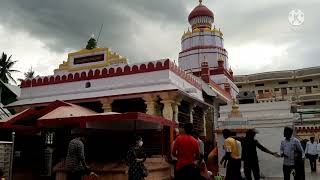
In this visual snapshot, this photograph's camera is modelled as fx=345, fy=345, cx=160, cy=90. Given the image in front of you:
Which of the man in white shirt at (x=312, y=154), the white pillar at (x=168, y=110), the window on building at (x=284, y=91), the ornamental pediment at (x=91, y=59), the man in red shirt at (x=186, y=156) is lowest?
the man in white shirt at (x=312, y=154)

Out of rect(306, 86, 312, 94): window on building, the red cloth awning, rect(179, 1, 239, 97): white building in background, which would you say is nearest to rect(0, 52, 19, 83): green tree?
rect(179, 1, 239, 97): white building in background

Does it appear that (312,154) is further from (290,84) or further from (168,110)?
(290,84)

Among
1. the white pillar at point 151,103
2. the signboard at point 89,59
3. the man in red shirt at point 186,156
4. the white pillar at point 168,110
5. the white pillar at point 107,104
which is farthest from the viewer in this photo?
the signboard at point 89,59

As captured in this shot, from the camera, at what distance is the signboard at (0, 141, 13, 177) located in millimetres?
9828

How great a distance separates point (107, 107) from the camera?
632 inches

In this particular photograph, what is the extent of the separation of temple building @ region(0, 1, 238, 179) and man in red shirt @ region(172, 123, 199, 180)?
369 cm

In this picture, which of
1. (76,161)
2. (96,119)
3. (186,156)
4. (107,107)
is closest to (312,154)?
(107,107)

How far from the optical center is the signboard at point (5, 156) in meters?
9.83

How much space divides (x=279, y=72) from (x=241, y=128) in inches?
1909

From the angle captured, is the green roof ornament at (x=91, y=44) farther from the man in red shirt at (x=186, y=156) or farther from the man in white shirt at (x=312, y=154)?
the man in red shirt at (x=186, y=156)

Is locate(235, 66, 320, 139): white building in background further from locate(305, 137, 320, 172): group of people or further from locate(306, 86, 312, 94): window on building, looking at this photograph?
locate(305, 137, 320, 172): group of people

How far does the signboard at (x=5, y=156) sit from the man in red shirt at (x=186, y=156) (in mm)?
5879

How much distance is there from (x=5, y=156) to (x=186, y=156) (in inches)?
242

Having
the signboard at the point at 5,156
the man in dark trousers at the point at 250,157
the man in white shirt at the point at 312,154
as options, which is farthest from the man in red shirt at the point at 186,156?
the man in white shirt at the point at 312,154
